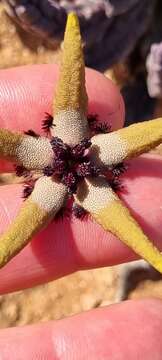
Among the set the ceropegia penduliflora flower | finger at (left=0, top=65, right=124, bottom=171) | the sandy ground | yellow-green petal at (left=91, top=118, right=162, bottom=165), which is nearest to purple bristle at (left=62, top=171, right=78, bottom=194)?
the ceropegia penduliflora flower

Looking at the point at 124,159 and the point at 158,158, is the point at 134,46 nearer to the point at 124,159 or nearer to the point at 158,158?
the point at 158,158

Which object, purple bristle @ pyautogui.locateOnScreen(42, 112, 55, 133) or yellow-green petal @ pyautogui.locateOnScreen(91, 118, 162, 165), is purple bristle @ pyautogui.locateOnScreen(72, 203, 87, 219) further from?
purple bristle @ pyautogui.locateOnScreen(42, 112, 55, 133)

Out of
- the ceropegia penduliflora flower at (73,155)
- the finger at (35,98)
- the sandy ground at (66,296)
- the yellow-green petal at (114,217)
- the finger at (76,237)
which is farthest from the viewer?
the sandy ground at (66,296)

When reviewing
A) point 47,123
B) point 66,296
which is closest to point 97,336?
point 47,123

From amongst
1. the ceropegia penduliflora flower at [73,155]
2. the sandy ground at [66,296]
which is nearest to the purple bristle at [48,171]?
the ceropegia penduliflora flower at [73,155]

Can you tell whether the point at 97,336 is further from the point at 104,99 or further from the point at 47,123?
the point at 104,99

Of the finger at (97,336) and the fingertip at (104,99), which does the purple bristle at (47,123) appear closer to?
the fingertip at (104,99)
